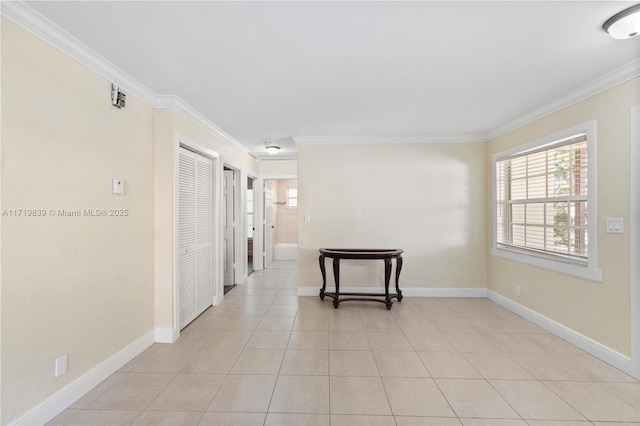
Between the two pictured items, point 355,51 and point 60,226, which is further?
point 355,51

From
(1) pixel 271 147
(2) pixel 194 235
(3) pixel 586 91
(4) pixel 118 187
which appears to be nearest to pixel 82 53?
(4) pixel 118 187

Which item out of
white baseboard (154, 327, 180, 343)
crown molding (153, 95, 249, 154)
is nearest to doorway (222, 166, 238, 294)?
crown molding (153, 95, 249, 154)

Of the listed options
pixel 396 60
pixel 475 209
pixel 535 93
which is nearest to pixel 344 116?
pixel 396 60

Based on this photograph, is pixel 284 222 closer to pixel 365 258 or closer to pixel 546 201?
pixel 365 258

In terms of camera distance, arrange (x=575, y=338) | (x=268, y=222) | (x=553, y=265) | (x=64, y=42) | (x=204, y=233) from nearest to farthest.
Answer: (x=64, y=42) → (x=575, y=338) → (x=553, y=265) → (x=204, y=233) → (x=268, y=222)

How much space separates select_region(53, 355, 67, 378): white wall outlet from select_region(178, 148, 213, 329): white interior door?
1151mm

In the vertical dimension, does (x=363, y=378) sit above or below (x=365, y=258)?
below

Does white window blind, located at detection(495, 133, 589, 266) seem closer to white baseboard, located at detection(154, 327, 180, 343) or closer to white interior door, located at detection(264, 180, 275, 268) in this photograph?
white baseboard, located at detection(154, 327, 180, 343)

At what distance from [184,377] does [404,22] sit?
295 centimetres

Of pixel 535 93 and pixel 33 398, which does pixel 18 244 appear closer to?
pixel 33 398

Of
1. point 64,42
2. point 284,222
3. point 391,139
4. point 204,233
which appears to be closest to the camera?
point 64,42

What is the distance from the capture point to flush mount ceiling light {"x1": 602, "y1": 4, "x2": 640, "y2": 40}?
1557 millimetres

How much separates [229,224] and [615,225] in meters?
4.83

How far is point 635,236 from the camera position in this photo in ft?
7.19
